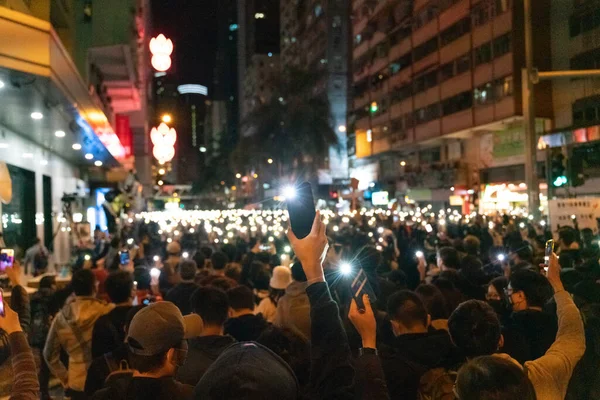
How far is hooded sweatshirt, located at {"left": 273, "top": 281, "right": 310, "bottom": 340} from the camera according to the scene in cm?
524

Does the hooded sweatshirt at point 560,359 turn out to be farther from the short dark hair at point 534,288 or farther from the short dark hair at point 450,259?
the short dark hair at point 450,259

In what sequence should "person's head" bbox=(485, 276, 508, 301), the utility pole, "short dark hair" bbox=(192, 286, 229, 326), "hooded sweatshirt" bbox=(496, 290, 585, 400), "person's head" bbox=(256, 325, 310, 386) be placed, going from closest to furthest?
"hooded sweatshirt" bbox=(496, 290, 585, 400), "person's head" bbox=(256, 325, 310, 386), "short dark hair" bbox=(192, 286, 229, 326), "person's head" bbox=(485, 276, 508, 301), the utility pole

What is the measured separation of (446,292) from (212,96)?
591 ft

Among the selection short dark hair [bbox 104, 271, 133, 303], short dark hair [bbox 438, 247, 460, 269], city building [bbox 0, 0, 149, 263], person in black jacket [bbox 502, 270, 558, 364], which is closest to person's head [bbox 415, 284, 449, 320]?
person in black jacket [bbox 502, 270, 558, 364]

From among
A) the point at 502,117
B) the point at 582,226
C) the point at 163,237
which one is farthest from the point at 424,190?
the point at 582,226

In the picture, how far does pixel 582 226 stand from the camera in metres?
13.9

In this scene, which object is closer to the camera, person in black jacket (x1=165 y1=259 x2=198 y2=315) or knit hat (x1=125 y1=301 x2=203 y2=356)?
knit hat (x1=125 y1=301 x2=203 y2=356)

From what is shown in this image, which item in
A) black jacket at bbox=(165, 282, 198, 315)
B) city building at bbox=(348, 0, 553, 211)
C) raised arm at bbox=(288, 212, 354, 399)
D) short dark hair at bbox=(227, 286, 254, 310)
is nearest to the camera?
raised arm at bbox=(288, 212, 354, 399)

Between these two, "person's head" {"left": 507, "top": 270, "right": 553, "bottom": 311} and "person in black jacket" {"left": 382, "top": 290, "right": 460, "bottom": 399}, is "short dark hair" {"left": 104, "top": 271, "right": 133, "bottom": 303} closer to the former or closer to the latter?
"person in black jacket" {"left": 382, "top": 290, "right": 460, "bottom": 399}

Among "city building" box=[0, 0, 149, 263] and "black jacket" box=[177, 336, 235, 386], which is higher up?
"city building" box=[0, 0, 149, 263]

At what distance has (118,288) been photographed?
5398mm

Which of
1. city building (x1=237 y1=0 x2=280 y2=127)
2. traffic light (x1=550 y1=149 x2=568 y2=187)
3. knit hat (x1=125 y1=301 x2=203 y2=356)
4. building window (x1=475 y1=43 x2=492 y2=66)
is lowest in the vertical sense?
knit hat (x1=125 y1=301 x2=203 y2=356)

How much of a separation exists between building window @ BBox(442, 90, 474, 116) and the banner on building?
26.4 metres

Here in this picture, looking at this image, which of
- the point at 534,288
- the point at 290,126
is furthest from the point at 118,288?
the point at 290,126
